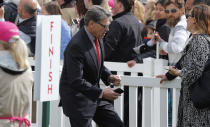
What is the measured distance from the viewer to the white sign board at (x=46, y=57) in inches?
210

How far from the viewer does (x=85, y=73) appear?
5629 millimetres

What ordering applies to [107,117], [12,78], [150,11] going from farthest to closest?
[150,11] < [107,117] < [12,78]

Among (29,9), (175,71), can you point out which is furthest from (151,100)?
(29,9)

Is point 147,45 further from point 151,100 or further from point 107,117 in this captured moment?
point 107,117

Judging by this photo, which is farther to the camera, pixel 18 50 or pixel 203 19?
pixel 203 19

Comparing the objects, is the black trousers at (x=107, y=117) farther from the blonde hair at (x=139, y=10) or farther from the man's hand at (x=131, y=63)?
the blonde hair at (x=139, y=10)

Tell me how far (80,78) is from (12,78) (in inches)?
32.2

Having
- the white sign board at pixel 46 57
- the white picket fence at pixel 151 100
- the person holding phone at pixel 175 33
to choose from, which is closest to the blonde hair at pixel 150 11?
the person holding phone at pixel 175 33

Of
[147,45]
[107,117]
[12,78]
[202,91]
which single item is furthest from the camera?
[147,45]

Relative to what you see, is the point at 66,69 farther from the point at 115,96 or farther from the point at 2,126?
the point at 2,126

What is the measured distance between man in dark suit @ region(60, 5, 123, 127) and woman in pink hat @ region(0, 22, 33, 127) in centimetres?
66

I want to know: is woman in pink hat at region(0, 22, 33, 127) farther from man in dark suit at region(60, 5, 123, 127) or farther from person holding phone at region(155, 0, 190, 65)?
person holding phone at region(155, 0, 190, 65)

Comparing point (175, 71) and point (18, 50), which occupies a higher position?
point (18, 50)

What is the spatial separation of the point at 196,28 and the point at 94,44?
3.58 ft
